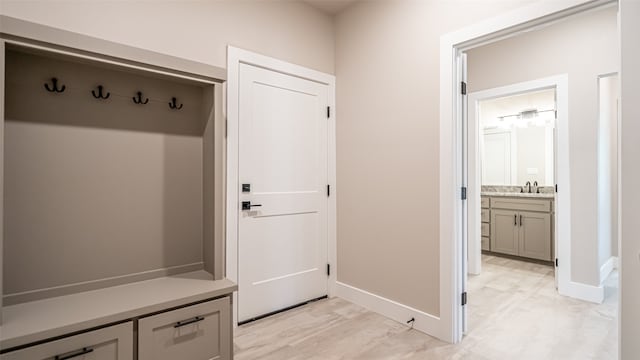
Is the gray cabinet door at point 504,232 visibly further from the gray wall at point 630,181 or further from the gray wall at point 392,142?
the gray wall at point 630,181

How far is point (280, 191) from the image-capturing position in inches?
108

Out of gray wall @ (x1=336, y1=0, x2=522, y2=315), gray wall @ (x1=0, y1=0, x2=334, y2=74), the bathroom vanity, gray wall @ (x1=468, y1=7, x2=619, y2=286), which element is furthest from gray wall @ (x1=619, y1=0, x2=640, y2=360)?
the bathroom vanity

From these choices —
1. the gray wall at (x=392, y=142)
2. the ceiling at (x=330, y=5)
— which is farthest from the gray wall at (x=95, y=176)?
the ceiling at (x=330, y=5)

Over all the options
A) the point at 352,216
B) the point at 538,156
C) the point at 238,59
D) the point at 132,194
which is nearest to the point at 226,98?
the point at 238,59

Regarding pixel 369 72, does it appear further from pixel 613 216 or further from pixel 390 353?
pixel 613 216

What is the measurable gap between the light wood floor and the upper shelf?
0.69 metres

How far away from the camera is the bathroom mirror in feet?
17.6

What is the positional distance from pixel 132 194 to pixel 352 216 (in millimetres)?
1810

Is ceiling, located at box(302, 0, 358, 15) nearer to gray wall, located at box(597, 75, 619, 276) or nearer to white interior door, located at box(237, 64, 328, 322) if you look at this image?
white interior door, located at box(237, 64, 328, 322)

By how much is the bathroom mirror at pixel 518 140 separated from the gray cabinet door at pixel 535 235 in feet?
3.96

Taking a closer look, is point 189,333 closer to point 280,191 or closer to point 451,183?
point 280,191

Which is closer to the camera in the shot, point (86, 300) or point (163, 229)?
point (86, 300)

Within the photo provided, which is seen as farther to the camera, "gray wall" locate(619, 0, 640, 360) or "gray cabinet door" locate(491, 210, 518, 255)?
"gray cabinet door" locate(491, 210, 518, 255)

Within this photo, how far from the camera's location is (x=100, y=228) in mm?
1769
